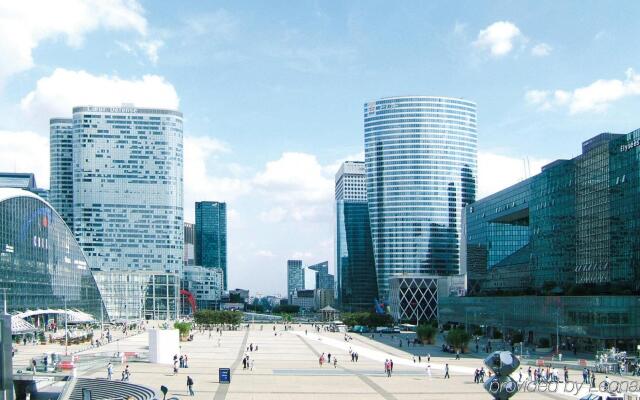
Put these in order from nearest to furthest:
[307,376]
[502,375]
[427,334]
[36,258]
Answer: [502,375], [307,376], [427,334], [36,258]

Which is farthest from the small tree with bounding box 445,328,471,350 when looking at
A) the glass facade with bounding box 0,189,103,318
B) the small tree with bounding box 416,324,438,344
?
the glass facade with bounding box 0,189,103,318

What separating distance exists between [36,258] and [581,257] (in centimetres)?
8369

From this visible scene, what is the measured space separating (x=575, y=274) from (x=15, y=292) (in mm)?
82581

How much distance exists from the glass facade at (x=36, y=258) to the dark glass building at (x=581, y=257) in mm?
72498

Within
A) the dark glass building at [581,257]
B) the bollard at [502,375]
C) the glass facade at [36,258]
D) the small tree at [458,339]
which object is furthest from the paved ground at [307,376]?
the glass facade at [36,258]

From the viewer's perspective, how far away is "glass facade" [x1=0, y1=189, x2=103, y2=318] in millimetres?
106500

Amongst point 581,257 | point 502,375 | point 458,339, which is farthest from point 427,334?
point 502,375

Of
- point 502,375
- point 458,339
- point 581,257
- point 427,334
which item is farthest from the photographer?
point 581,257

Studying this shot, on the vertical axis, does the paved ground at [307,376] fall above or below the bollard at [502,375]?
below

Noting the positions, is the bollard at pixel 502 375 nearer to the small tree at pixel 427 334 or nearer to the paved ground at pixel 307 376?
the paved ground at pixel 307 376

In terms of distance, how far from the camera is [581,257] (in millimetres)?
110688

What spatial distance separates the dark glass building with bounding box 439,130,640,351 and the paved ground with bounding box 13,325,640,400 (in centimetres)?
1713

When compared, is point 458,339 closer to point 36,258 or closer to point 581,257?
point 581,257

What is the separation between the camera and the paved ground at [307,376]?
51.1 m
